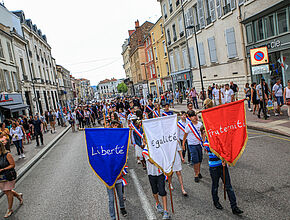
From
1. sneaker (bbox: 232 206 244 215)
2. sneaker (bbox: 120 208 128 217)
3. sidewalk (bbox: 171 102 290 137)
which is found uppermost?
sidewalk (bbox: 171 102 290 137)

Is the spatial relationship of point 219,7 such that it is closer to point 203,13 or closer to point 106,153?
point 203,13

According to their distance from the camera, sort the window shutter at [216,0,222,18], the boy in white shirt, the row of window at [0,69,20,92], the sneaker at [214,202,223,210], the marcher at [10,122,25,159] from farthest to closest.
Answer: the row of window at [0,69,20,92] → the window shutter at [216,0,222,18] → the marcher at [10,122,25,159] → the boy in white shirt → the sneaker at [214,202,223,210]

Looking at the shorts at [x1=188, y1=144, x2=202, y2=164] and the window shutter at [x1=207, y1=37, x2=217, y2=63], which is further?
the window shutter at [x1=207, y1=37, x2=217, y2=63]

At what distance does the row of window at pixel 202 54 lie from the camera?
1927 centimetres

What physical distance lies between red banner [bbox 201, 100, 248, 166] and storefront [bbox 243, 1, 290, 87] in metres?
9.79

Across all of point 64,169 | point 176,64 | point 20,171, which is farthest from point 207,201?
point 176,64

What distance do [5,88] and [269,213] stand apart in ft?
74.8

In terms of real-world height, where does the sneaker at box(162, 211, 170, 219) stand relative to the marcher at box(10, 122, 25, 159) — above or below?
below

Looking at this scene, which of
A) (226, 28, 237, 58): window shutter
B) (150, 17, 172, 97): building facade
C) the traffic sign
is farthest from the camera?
(150, 17, 172, 97): building facade

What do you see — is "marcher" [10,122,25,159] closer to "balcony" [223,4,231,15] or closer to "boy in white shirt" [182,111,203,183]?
"boy in white shirt" [182,111,203,183]

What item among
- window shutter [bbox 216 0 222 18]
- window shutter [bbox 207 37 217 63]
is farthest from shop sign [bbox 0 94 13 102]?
window shutter [bbox 216 0 222 18]

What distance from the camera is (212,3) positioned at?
21250 mm

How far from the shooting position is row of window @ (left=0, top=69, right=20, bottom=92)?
829 inches

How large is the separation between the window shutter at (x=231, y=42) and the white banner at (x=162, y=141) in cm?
1632
